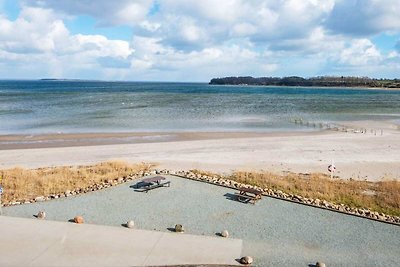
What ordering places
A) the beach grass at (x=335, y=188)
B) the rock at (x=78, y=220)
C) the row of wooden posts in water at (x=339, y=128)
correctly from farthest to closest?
the row of wooden posts in water at (x=339, y=128), the beach grass at (x=335, y=188), the rock at (x=78, y=220)

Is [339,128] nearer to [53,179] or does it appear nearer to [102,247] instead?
[53,179]

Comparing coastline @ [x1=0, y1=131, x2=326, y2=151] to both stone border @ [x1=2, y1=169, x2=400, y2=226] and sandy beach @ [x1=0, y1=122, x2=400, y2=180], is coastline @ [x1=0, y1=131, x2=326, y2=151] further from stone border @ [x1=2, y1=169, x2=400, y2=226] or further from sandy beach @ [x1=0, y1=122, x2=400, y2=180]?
stone border @ [x1=2, y1=169, x2=400, y2=226]

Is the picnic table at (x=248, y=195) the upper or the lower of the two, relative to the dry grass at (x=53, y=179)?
upper

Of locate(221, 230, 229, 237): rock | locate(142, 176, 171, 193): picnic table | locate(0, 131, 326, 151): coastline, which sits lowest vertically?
locate(0, 131, 326, 151): coastline

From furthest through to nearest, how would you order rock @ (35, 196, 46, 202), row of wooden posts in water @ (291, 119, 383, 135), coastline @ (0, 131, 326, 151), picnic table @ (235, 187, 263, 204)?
1. row of wooden posts in water @ (291, 119, 383, 135)
2. coastline @ (0, 131, 326, 151)
3. rock @ (35, 196, 46, 202)
4. picnic table @ (235, 187, 263, 204)

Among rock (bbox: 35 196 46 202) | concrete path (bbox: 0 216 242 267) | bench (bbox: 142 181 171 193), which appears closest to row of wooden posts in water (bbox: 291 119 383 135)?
bench (bbox: 142 181 171 193)

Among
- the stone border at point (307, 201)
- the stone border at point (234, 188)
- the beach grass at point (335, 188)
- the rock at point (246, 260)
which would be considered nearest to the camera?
the rock at point (246, 260)

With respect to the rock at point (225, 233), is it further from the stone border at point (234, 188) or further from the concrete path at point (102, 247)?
the stone border at point (234, 188)

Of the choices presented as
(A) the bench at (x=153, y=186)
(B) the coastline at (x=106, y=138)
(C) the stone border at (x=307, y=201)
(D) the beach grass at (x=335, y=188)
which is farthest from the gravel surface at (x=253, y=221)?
(B) the coastline at (x=106, y=138)
